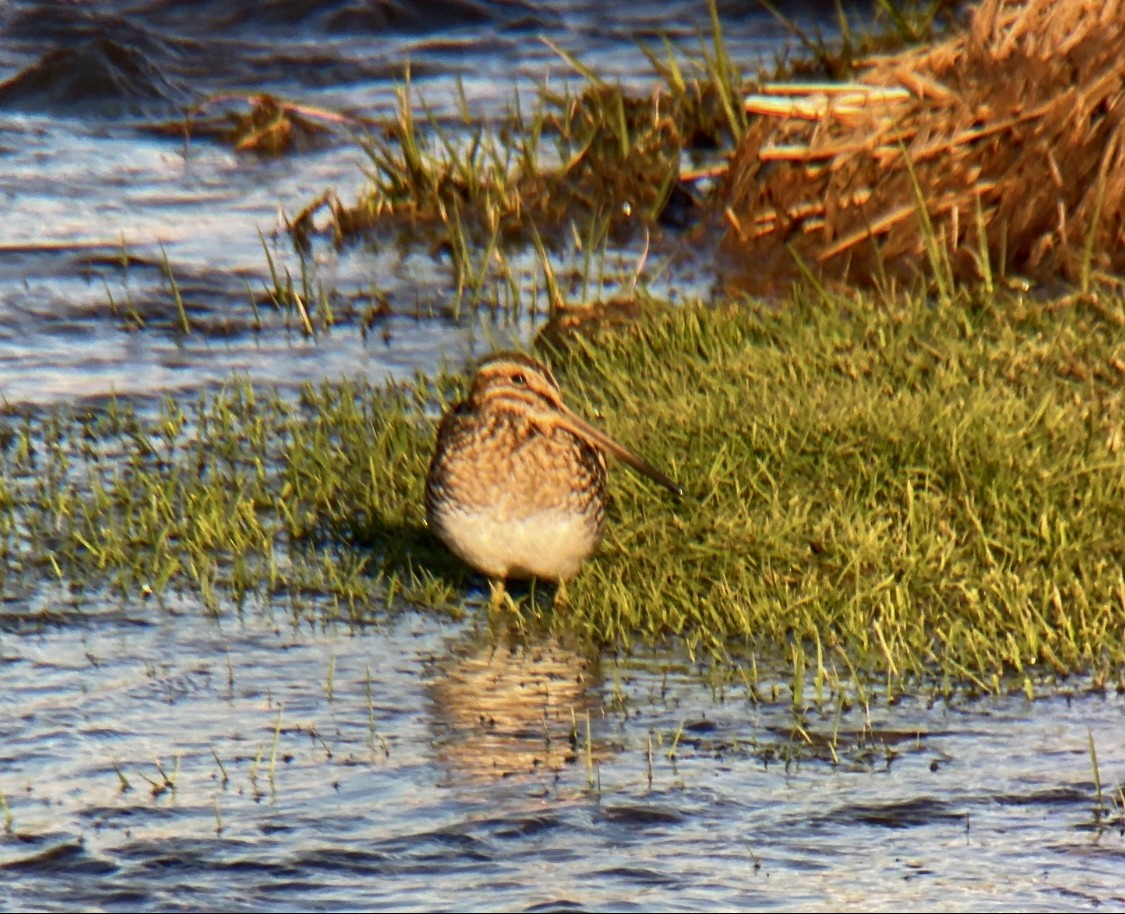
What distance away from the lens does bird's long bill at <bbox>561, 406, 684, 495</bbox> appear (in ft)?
18.2

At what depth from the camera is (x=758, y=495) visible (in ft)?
19.6

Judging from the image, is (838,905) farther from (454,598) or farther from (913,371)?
(913,371)

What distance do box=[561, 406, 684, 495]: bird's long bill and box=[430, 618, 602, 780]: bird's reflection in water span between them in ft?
1.77

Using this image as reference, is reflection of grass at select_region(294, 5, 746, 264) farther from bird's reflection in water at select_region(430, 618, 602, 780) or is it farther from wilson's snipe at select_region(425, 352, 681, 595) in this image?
bird's reflection in water at select_region(430, 618, 602, 780)

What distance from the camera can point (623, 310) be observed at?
7.71 m

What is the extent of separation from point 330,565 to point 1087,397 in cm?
235

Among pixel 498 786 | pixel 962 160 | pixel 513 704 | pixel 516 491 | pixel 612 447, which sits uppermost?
pixel 962 160

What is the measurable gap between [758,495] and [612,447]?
55 cm

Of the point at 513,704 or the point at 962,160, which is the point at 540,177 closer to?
the point at 962,160

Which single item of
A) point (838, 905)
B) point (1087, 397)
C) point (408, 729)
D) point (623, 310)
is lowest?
point (838, 905)

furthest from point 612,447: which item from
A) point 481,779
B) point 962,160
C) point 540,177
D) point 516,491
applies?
point 540,177

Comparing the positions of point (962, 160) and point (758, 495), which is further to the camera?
point (962, 160)

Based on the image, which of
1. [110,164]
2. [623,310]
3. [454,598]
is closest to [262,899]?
[454,598]

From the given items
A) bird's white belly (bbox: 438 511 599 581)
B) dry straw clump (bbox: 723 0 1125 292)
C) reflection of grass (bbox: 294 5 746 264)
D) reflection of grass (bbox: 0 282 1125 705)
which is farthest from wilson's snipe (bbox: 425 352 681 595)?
reflection of grass (bbox: 294 5 746 264)
